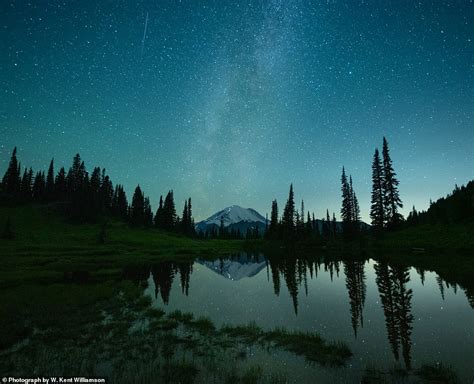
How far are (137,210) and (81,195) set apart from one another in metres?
20.7

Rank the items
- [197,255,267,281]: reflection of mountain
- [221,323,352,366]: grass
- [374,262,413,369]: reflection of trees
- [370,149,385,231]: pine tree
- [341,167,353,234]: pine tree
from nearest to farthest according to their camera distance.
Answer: [221,323,352,366]: grass → [374,262,413,369]: reflection of trees → [197,255,267,281]: reflection of mountain → [370,149,385,231]: pine tree → [341,167,353,234]: pine tree

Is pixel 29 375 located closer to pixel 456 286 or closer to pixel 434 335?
pixel 434 335

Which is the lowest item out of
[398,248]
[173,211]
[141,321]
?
[141,321]

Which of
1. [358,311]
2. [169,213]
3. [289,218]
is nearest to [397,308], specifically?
[358,311]

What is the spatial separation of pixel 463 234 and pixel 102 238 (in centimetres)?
7777

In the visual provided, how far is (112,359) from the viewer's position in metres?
10.6

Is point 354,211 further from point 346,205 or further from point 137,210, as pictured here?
point 137,210

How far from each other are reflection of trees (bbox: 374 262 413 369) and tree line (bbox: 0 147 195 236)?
3780 inches

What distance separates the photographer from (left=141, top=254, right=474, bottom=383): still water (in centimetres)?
1048

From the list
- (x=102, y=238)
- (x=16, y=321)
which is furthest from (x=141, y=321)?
(x=102, y=238)

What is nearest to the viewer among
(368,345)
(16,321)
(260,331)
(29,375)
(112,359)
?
(29,375)

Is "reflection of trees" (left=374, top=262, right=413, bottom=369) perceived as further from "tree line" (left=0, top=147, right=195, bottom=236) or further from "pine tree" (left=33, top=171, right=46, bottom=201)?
"pine tree" (left=33, top=171, right=46, bottom=201)

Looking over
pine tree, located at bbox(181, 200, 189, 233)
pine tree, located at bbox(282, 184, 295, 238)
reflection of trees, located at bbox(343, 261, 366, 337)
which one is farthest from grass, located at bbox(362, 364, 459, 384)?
pine tree, located at bbox(181, 200, 189, 233)

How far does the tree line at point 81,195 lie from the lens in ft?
332
